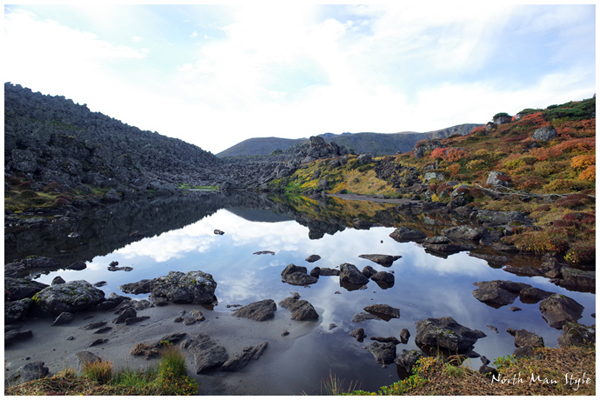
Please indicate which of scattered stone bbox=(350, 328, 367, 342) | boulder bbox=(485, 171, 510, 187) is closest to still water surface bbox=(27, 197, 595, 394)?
scattered stone bbox=(350, 328, 367, 342)

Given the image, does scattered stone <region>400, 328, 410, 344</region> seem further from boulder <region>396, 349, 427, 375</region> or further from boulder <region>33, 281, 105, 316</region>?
boulder <region>33, 281, 105, 316</region>

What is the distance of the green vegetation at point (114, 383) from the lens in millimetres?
7453

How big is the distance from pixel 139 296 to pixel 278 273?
9.27m

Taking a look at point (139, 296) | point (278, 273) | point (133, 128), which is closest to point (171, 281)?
point (139, 296)

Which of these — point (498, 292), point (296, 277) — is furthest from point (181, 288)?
point (498, 292)

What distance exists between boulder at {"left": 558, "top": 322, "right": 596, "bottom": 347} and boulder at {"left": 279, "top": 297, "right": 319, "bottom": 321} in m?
10.3

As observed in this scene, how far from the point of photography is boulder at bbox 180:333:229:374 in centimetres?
1022

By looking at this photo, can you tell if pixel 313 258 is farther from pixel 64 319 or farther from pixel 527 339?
pixel 64 319

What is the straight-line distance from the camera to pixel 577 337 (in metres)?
11.1

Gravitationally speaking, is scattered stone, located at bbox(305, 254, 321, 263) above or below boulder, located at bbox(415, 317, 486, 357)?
above

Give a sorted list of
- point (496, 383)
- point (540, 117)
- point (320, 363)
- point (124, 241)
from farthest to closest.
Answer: point (540, 117)
point (124, 241)
point (320, 363)
point (496, 383)

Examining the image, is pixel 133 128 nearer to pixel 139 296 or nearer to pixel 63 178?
pixel 63 178

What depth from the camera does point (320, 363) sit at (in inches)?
424

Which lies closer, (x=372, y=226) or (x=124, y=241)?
(x=124, y=241)
